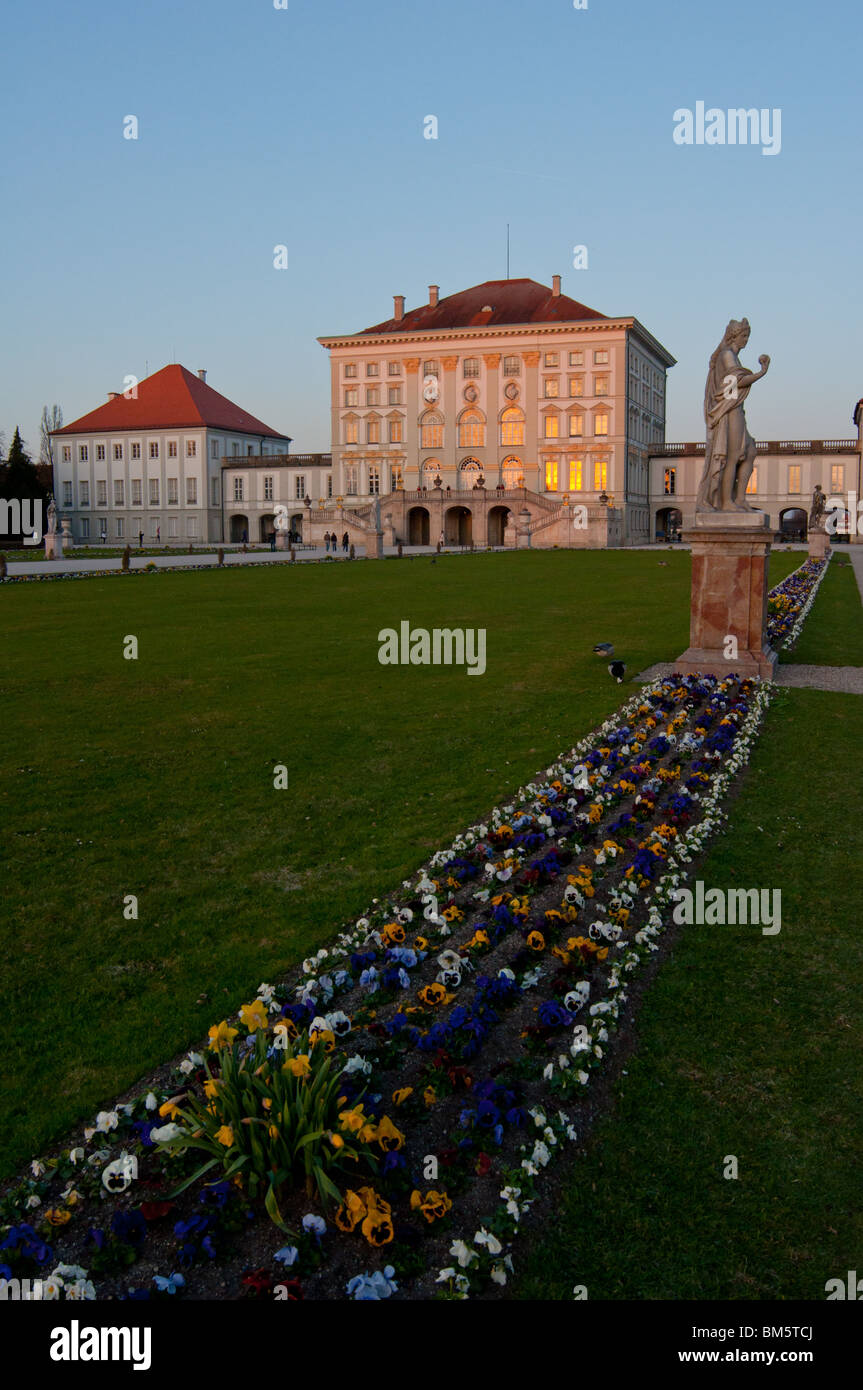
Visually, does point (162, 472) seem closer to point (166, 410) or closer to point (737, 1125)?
point (166, 410)

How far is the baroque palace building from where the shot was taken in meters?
75.2

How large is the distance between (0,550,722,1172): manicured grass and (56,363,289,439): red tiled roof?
225ft

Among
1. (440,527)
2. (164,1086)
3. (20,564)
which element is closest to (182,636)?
(164,1086)

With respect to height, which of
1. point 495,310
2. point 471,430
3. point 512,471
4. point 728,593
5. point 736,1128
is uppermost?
point 495,310

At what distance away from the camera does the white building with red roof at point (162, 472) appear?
8500 cm

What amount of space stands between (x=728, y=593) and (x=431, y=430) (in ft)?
231

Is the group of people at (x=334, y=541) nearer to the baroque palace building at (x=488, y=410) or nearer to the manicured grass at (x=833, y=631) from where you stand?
the baroque palace building at (x=488, y=410)

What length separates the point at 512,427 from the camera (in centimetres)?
7900

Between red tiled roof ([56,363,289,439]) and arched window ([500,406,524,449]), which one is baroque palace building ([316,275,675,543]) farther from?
red tiled roof ([56,363,289,439])

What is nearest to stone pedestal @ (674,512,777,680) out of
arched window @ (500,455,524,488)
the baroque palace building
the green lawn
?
the green lawn

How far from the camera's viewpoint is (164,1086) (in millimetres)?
4312

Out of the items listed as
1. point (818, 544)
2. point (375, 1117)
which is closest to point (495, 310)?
point (818, 544)

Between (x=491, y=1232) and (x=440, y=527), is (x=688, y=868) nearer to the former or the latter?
(x=491, y=1232)

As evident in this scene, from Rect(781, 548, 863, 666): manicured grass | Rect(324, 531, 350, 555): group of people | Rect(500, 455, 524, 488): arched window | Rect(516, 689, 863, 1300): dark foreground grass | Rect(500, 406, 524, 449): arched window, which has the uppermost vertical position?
Rect(500, 406, 524, 449): arched window
